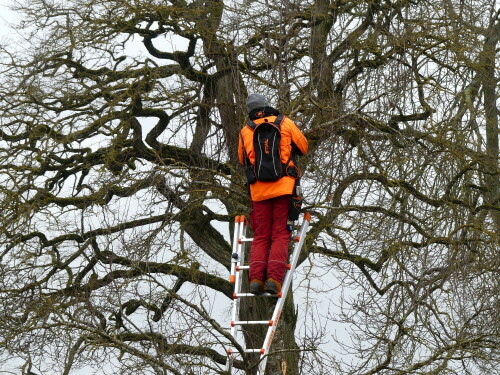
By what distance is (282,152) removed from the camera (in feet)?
28.0

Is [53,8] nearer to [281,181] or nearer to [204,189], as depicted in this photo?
[204,189]

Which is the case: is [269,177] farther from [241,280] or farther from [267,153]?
Result: [241,280]

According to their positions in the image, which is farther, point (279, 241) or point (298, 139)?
point (298, 139)

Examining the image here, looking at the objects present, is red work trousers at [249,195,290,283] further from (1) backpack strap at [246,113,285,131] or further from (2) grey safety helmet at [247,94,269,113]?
(2) grey safety helmet at [247,94,269,113]

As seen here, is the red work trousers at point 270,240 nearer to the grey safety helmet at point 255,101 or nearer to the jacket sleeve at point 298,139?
the jacket sleeve at point 298,139

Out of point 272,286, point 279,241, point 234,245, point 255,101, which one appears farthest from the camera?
point 234,245

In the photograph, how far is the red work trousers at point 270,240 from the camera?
834cm

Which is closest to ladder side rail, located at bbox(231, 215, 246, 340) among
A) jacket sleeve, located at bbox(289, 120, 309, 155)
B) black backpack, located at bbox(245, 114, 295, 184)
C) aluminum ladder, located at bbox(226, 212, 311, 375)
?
aluminum ladder, located at bbox(226, 212, 311, 375)

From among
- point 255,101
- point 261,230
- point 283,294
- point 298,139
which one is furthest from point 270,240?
point 255,101

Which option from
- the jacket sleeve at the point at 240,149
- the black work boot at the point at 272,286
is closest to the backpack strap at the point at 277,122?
the jacket sleeve at the point at 240,149

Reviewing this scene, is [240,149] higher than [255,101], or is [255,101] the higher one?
[255,101]

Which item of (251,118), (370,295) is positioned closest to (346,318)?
(370,295)

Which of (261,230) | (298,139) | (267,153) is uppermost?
(298,139)

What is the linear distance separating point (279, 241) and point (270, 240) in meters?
0.20
